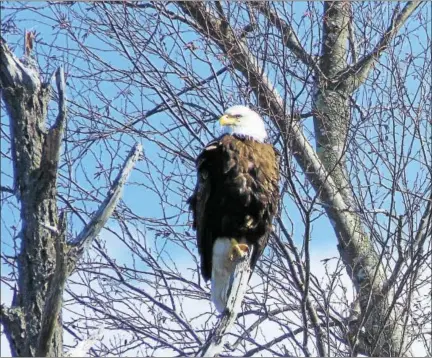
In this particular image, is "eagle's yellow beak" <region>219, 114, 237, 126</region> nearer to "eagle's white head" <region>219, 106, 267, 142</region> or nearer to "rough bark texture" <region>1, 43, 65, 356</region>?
"eagle's white head" <region>219, 106, 267, 142</region>

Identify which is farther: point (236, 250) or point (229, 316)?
point (236, 250)

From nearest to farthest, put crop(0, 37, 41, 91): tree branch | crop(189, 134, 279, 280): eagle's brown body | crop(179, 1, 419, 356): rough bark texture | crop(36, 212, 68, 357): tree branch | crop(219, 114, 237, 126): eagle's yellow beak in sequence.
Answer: crop(36, 212, 68, 357): tree branch → crop(0, 37, 41, 91): tree branch → crop(189, 134, 279, 280): eagle's brown body → crop(219, 114, 237, 126): eagle's yellow beak → crop(179, 1, 419, 356): rough bark texture

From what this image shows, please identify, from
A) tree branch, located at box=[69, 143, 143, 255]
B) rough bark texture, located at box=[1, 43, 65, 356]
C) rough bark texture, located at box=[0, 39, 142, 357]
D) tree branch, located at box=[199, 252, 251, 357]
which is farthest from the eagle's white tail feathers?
rough bark texture, located at box=[1, 43, 65, 356]

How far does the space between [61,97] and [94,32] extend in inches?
131

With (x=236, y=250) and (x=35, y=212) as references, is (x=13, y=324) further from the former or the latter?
(x=236, y=250)

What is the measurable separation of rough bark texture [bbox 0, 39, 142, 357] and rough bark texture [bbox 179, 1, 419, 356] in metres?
2.41

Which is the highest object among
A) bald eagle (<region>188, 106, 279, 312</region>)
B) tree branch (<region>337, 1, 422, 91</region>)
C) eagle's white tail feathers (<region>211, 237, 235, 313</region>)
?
tree branch (<region>337, 1, 422, 91</region>)

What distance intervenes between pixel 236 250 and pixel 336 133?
1.71 meters

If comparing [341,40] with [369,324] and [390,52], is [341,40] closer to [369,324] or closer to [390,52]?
[390,52]

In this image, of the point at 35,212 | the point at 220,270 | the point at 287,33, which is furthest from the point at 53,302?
the point at 287,33

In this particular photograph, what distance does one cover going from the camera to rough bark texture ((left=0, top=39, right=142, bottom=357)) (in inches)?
129

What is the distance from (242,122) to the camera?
223 inches

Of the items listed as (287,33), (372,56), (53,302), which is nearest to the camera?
(53,302)

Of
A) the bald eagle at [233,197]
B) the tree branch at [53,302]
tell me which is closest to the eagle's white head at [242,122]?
the bald eagle at [233,197]
